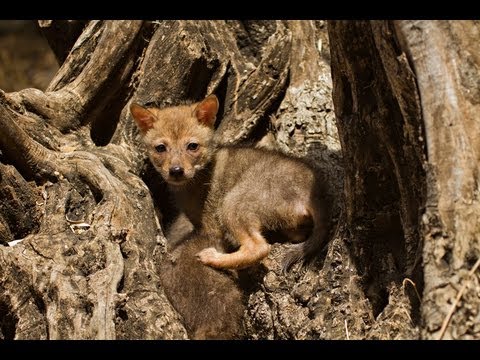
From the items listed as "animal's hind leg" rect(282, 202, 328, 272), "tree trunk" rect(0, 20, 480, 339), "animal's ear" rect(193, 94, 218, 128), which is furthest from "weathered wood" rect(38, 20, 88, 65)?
"animal's hind leg" rect(282, 202, 328, 272)

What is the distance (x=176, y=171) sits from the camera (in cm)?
553

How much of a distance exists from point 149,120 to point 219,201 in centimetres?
85

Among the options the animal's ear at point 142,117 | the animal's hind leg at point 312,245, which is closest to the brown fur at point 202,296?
the animal's hind leg at point 312,245

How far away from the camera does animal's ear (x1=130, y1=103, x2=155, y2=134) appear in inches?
223

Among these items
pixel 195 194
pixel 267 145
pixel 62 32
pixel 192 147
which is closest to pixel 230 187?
pixel 195 194

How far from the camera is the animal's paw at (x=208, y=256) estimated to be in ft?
16.4

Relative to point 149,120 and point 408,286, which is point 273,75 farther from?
point 408,286

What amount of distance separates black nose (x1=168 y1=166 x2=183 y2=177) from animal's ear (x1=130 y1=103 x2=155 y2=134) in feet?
1.50

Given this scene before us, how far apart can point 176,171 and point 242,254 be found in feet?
3.15

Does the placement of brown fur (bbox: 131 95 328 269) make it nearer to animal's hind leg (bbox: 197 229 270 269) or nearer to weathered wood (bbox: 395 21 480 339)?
animal's hind leg (bbox: 197 229 270 269)

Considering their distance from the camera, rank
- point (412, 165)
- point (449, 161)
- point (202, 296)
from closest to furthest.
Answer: point (449, 161), point (412, 165), point (202, 296)

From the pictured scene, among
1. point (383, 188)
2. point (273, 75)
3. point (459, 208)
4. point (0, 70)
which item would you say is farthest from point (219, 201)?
point (0, 70)

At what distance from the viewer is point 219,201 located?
18.2 feet

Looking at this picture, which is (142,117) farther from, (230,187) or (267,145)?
(267,145)
